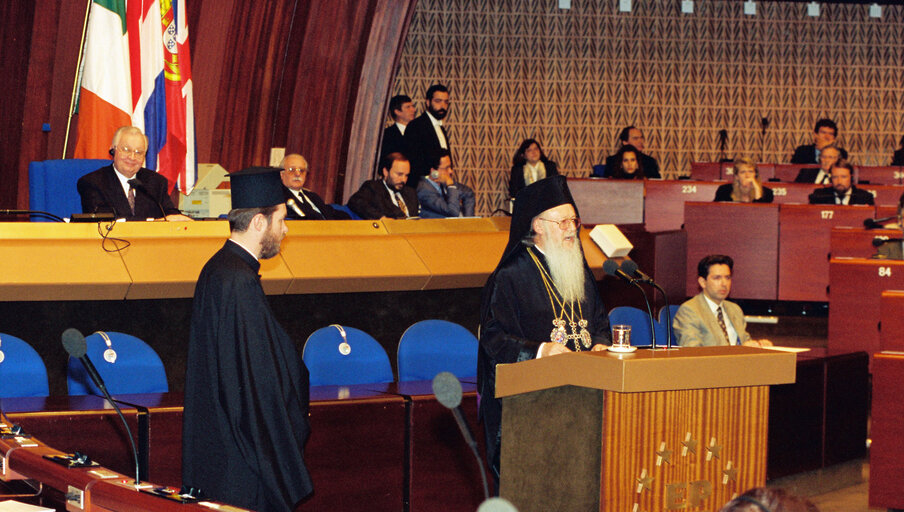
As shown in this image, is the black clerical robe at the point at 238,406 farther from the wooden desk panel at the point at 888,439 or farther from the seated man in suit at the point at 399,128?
the seated man in suit at the point at 399,128

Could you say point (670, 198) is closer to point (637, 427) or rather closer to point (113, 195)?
point (113, 195)

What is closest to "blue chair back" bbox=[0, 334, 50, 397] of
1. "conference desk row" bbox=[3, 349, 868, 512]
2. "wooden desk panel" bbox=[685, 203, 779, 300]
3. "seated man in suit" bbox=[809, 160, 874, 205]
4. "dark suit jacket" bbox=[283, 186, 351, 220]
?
"conference desk row" bbox=[3, 349, 868, 512]

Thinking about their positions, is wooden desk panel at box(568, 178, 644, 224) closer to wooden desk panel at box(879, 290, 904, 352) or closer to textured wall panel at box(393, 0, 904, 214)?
textured wall panel at box(393, 0, 904, 214)

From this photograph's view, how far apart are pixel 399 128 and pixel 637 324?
452 centimetres

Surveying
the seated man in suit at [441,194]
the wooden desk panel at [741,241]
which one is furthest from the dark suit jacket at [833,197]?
the seated man in suit at [441,194]

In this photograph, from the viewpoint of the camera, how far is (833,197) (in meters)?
10.8

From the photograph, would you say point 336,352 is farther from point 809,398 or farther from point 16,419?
point 809,398

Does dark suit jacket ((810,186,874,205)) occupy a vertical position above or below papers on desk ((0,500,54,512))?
above

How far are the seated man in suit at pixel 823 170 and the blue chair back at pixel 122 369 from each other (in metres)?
8.68

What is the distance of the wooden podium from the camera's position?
3.39 meters

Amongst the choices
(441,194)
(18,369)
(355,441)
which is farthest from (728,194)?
(18,369)

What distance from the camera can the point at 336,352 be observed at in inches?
217

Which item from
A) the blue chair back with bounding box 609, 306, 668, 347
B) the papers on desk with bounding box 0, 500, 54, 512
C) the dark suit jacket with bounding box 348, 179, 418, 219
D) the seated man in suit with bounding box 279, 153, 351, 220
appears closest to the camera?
the papers on desk with bounding box 0, 500, 54, 512

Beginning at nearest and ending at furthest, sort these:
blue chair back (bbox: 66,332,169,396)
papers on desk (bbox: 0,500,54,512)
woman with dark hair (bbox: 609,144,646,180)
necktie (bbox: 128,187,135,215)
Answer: papers on desk (bbox: 0,500,54,512) < blue chair back (bbox: 66,332,169,396) < necktie (bbox: 128,187,135,215) < woman with dark hair (bbox: 609,144,646,180)
